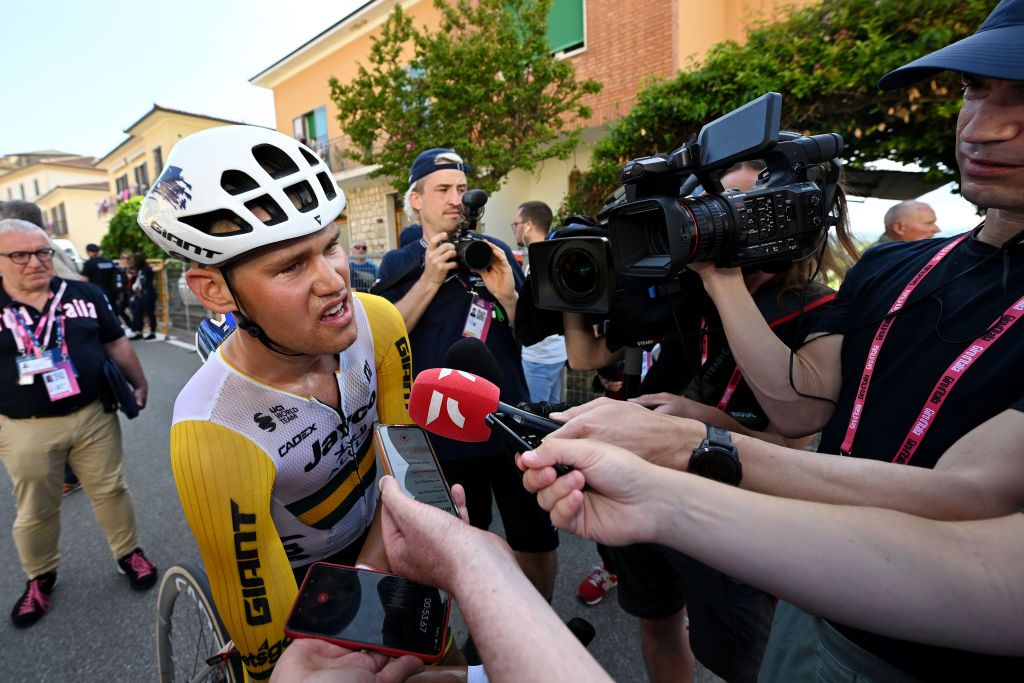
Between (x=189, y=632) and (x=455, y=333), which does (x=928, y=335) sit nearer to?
(x=455, y=333)

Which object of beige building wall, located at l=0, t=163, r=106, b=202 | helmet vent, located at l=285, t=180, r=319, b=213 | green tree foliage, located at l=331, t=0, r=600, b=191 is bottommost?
helmet vent, located at l=285, t=180, r=319, b=213

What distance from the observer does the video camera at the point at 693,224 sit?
1380 mm

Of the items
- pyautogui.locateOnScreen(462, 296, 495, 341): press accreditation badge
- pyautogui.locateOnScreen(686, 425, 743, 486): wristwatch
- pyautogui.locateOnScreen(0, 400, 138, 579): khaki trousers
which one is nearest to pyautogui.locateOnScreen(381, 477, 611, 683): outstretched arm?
pyautogui.locateOnScreen(686, 425, 743, 486): wristwatch

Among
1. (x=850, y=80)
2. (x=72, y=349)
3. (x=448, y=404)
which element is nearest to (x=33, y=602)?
(x=72, y=349)

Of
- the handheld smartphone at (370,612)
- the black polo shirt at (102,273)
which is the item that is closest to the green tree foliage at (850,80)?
the handheld smartphone at (370,612)

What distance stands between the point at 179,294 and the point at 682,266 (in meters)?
14.4

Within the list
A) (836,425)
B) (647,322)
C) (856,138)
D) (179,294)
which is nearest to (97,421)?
(647,322)

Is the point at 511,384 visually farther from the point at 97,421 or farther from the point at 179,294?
the point at 179,294

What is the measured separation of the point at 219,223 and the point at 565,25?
13.4m

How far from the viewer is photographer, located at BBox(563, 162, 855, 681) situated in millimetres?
1628

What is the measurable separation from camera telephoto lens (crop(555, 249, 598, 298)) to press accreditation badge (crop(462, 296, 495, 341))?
1.01m

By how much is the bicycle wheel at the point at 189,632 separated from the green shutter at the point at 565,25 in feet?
42.8

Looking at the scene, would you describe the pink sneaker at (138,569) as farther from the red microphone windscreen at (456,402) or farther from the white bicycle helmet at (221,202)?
the red microphone windscreen at (456,402)

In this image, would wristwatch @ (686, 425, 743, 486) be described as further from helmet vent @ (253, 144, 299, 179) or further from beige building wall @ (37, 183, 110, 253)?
beige building wall @ (37, 183, 110, 253)
